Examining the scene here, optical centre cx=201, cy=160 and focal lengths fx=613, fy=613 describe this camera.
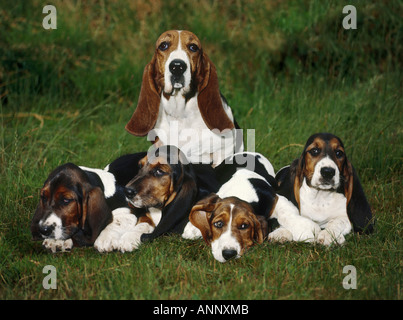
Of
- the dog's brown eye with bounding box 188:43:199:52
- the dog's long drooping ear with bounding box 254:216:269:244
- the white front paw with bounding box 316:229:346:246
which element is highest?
the dog's brown eye with bounding box 188:43:199:52

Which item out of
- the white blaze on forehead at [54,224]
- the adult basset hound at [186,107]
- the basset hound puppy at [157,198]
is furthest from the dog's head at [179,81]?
the white blaze on forehead at [54,224]

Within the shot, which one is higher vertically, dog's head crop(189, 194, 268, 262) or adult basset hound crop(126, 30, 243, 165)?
adult basset hound crop(126, 30, 243, 165)

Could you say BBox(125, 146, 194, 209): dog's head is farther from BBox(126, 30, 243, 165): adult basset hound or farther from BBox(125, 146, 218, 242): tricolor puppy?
BBox(126, 30, 243, 165): adult basset hound

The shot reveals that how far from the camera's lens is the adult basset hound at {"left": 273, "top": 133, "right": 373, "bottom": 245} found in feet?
16.1

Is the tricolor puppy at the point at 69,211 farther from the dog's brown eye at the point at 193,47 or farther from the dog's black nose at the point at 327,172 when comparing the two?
the dog's black nose at the point at 327,172

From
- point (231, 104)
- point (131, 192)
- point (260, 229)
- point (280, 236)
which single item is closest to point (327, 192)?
point (280, 236)

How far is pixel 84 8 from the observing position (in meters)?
9.89

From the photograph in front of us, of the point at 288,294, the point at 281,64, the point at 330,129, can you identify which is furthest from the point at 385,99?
the point at 288,294

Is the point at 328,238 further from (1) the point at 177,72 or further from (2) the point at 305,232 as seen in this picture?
(1) the point at 177,72

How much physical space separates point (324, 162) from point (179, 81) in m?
1.46

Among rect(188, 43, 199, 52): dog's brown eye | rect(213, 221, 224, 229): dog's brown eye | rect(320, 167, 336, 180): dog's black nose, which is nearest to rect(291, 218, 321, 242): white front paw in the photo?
rect(320, 167, 336, 180): dog's black nose

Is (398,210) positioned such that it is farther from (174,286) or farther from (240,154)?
(174,286)

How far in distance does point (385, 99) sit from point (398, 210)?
89.1 inches
